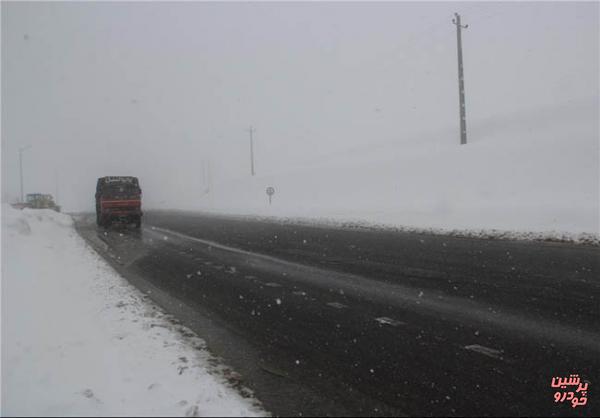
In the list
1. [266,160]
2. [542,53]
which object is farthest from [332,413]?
[266,160]

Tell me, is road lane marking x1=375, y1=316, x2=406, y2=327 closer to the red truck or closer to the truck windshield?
the red truck

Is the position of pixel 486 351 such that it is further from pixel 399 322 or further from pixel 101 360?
pixel 101 360

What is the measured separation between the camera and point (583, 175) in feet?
66.1

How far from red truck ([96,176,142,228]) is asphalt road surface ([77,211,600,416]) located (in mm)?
12445

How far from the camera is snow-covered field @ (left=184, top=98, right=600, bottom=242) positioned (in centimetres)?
1636

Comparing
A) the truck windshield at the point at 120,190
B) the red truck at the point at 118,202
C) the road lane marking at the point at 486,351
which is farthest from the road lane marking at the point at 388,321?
the truck windshield at the point at 120,190

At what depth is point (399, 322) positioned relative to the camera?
606 centimetres

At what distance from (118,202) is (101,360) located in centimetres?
2059

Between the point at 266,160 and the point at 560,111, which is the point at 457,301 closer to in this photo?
the point at 560,111

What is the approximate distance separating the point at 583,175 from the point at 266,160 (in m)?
82.0

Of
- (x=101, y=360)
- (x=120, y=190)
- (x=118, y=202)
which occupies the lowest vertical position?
(x=101, y=360)


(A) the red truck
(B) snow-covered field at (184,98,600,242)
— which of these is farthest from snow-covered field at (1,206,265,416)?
(A) the red truck

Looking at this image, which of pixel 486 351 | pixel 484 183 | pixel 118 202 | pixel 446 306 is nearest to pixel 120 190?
pixel 118 202

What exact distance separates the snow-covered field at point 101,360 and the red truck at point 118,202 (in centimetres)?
1593
